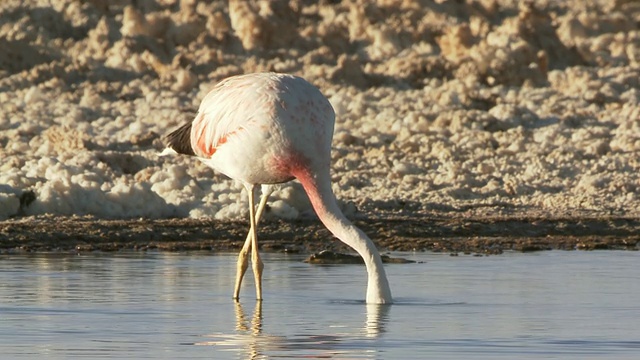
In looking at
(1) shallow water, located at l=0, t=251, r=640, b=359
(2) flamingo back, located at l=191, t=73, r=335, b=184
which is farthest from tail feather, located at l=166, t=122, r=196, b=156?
(1) shallow water, located at l=0, t=251, r=640, b=359

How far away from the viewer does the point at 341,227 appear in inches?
508

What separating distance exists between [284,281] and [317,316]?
2.54 meters

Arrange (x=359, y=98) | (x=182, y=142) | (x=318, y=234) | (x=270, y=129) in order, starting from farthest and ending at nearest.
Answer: (x=359, y=98)
(x=318, y=234)
(x=182, y=142)
(x=270, y=129)

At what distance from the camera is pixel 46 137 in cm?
2278

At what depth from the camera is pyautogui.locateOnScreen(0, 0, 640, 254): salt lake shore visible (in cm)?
1908

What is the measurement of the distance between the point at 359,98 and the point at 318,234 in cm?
678

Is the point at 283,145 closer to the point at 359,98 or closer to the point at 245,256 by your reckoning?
the point at 245,256

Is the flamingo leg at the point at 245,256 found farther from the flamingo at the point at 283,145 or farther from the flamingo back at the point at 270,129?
the flamingo back at the point at 270,129

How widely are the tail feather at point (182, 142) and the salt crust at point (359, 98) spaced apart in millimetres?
4796

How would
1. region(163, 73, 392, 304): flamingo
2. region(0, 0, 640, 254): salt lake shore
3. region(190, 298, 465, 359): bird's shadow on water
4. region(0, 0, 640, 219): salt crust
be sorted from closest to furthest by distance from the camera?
1. region(190, 298, 465, 359): bird's shadow on water
2. region(163, 73, 392, 304): flamingo
3. region(0, 0, 640, 254): salt lake shore
4. region(0, 0, 640, 219): salt crust

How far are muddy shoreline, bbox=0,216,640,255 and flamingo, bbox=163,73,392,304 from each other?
3.95 metres

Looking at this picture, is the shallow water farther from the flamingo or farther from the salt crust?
the salt crust

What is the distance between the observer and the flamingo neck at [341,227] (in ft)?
41.2

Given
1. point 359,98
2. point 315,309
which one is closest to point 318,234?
point 315,309
